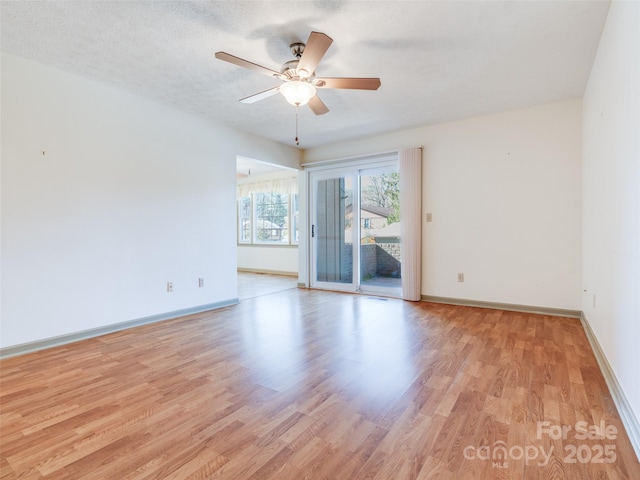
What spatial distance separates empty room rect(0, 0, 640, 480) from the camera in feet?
5.33

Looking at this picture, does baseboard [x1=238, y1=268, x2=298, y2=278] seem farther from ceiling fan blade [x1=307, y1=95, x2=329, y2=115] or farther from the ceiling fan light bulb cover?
the ceiling fan light bulb cover

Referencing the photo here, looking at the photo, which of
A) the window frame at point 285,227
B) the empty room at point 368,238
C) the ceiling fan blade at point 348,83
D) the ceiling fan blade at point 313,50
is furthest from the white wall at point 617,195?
the window frame at point 285,227

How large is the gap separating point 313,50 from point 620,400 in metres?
2.88

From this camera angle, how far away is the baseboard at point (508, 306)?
3782mm

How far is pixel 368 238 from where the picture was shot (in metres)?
5.43

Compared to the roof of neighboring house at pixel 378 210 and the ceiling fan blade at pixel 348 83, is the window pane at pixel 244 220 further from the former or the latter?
the ceiling fan blade at pixel 348 83

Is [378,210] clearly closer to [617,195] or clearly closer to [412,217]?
[412,217]

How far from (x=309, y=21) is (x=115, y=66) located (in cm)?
194

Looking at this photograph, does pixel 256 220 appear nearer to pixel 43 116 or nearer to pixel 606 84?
pixel 43 116

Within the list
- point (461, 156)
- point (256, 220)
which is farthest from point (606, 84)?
point (256, 220)

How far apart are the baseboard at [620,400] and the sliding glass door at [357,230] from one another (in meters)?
2.76

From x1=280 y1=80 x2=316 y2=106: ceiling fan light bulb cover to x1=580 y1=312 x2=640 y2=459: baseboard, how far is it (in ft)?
9.34

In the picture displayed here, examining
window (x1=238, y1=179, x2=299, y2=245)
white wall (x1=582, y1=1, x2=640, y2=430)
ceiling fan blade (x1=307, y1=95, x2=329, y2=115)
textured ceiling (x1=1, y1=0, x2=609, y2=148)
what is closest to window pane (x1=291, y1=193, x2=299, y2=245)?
window (x1=238, y1=179, x2=299, y2=245)

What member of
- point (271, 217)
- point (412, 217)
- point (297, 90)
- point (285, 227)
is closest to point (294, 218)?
point (285, 227)
